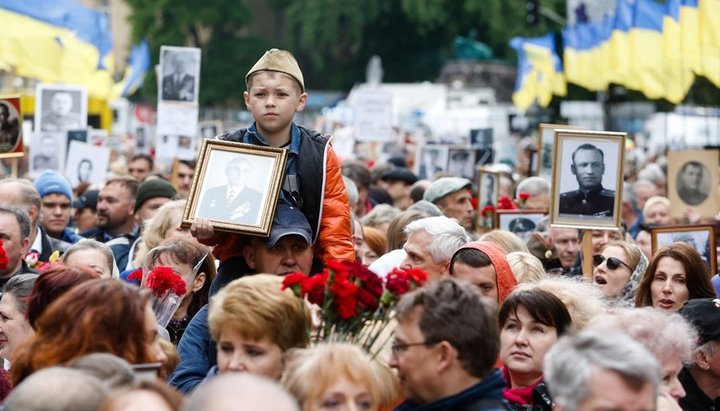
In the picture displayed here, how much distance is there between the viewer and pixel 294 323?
5750mm

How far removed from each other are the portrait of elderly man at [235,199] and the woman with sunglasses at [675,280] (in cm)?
288

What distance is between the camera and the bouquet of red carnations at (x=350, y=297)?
5605 mm

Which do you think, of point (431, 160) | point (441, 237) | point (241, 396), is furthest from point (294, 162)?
point (431, 160)

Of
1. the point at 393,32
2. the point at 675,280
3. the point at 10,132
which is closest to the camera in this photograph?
the point at 675,280

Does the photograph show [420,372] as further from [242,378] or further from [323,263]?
[323,263]

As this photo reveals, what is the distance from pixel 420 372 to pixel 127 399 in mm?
1213

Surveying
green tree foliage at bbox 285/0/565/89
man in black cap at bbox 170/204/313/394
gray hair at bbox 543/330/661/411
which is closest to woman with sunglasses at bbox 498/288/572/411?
man in black cap at bbox 170/204/313/394

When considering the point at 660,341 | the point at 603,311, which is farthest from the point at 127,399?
the point at 603,311

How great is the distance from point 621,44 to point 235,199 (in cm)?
2088

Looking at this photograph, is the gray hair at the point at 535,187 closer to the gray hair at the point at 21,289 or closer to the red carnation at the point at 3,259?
the red carnation at the point at 3,259

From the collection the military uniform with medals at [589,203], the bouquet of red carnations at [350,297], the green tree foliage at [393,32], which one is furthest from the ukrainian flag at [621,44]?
the green tree foliage at [393,32]

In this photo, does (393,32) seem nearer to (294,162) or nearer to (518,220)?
(518,220)

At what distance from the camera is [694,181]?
1524cm

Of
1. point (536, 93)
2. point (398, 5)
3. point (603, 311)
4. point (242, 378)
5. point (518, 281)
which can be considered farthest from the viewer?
point (398, 5)
